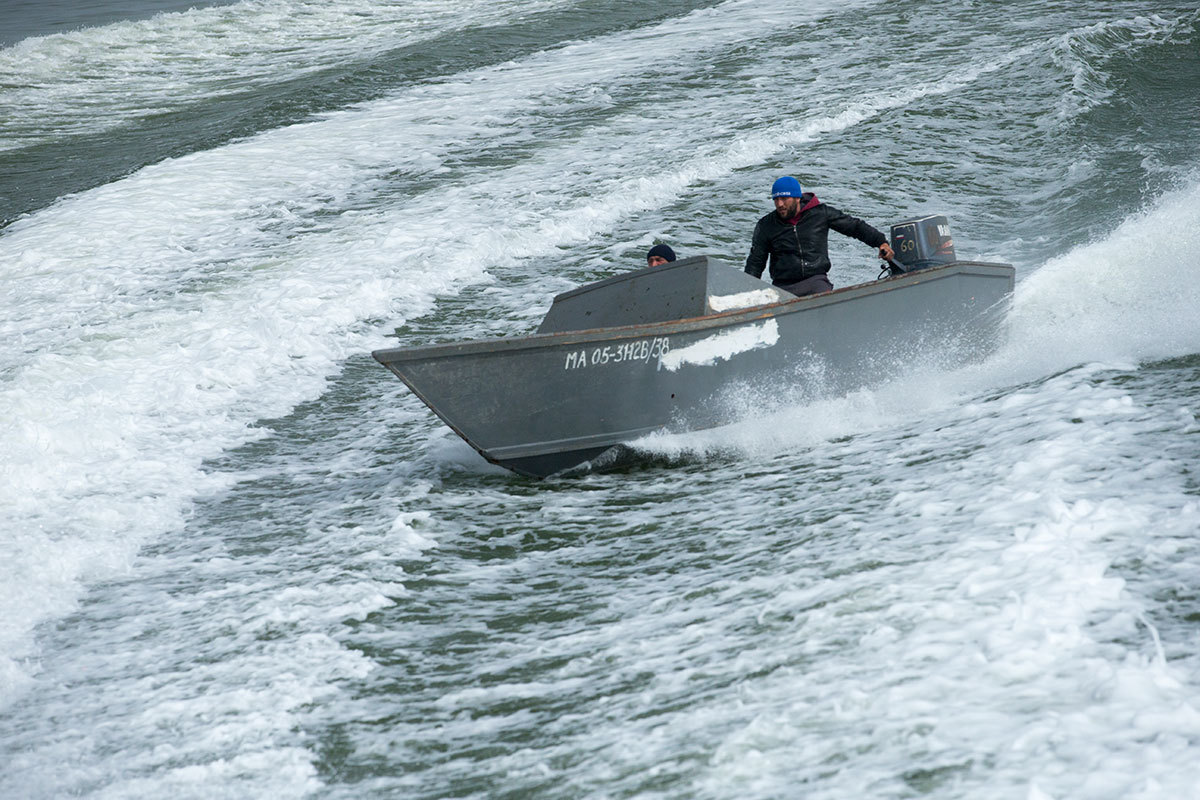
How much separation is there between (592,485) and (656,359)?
91 centimetres

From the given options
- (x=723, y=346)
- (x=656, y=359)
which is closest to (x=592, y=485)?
(x=656, y=359)

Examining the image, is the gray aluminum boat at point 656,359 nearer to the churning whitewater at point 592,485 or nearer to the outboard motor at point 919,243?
the churning whitewater at point 592,485

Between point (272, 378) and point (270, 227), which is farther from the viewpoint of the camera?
point (270, 227)

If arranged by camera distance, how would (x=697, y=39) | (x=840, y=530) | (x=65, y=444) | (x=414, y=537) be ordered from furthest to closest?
1. (x=697, y=39)
2. (x=65, y=444)
3. (x=414, y=537)
4. (x=840, y=530)

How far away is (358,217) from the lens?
546 inches

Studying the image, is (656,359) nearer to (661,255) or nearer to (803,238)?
(661,255)

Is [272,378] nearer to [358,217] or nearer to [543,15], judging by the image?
[358,217]

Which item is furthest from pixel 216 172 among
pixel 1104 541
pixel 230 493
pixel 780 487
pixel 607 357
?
pixel 1104 541

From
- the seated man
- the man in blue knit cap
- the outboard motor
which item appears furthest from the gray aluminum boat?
the man in blue knit cap

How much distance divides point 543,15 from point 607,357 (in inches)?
691

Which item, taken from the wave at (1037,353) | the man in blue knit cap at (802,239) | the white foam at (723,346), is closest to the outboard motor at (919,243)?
the man in blue knit cap at (802,239)

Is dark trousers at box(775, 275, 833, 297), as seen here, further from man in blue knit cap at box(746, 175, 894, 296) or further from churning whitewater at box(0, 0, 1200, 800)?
churning whitewater at box(0, 0, 1200, 800)

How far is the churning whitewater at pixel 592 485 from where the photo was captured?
4492mm

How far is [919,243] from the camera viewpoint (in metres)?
8.61
